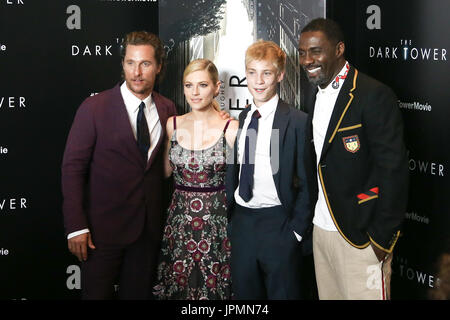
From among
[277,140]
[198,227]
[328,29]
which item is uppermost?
[328,29]

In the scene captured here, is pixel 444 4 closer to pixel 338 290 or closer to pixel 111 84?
pixel 338 290

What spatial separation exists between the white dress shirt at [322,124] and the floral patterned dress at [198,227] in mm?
518

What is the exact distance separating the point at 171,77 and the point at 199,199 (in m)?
0.76

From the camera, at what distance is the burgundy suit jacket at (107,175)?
3648 millimetres

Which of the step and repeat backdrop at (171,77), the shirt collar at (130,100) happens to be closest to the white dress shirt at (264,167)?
the step and repeat backdrop at (171,77)

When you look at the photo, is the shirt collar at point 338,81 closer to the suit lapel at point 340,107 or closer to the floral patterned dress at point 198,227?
the suit lapel at point 340,107

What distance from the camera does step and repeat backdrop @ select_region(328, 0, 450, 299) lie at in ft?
11.5

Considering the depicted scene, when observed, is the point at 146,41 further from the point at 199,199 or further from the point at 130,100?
the point at 199,199

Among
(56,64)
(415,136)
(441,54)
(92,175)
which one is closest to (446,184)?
(415,136)

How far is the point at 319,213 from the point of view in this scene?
134 inches

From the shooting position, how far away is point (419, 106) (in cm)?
367

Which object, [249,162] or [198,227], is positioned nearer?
[249,162]

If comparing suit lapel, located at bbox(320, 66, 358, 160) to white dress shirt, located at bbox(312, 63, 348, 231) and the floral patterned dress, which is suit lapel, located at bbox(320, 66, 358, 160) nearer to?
white dress shirt, located at bbox(312, 63, 348, 231)

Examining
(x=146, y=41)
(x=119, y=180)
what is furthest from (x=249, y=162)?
(x=146, y=41)
